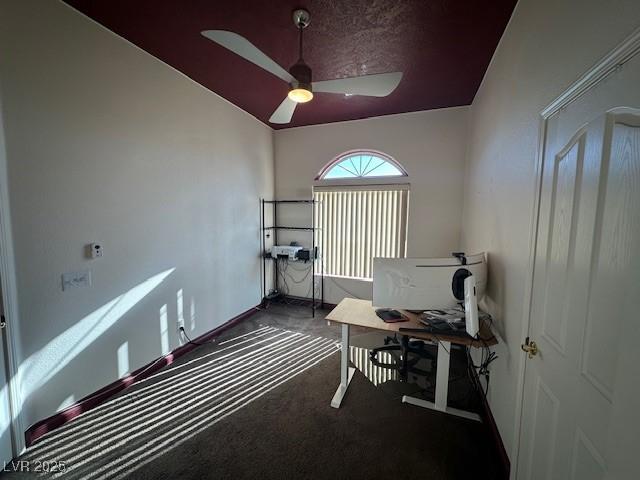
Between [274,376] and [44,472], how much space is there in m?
1.51

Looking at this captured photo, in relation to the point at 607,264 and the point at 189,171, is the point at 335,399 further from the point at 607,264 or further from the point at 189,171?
the point at 189,171

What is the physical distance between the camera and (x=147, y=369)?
231 centimetres

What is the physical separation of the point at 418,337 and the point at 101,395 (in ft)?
8.49

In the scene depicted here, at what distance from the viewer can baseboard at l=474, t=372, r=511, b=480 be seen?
144 centimetres

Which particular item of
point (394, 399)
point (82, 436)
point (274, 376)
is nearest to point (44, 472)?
point (82, 436)

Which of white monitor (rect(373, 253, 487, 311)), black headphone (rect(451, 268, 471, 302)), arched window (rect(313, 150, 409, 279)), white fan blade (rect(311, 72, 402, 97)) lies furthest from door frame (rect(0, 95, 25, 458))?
arched window (rect(313, 150, 409, 279))

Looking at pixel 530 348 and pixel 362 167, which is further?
pixel 362 167

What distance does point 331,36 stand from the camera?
195 cm

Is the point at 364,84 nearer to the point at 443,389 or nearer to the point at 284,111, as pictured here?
the point at 284,111

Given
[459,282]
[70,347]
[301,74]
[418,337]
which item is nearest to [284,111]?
[301,74]

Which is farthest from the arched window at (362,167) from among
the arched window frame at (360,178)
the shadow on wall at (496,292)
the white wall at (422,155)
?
the shadow on wall at (496,292)

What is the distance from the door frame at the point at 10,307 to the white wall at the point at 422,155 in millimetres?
3200

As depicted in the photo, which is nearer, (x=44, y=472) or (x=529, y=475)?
(x=529, y=475)

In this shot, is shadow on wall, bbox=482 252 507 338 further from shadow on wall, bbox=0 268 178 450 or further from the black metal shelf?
shadow on wall, bbox=0 268 178 450
